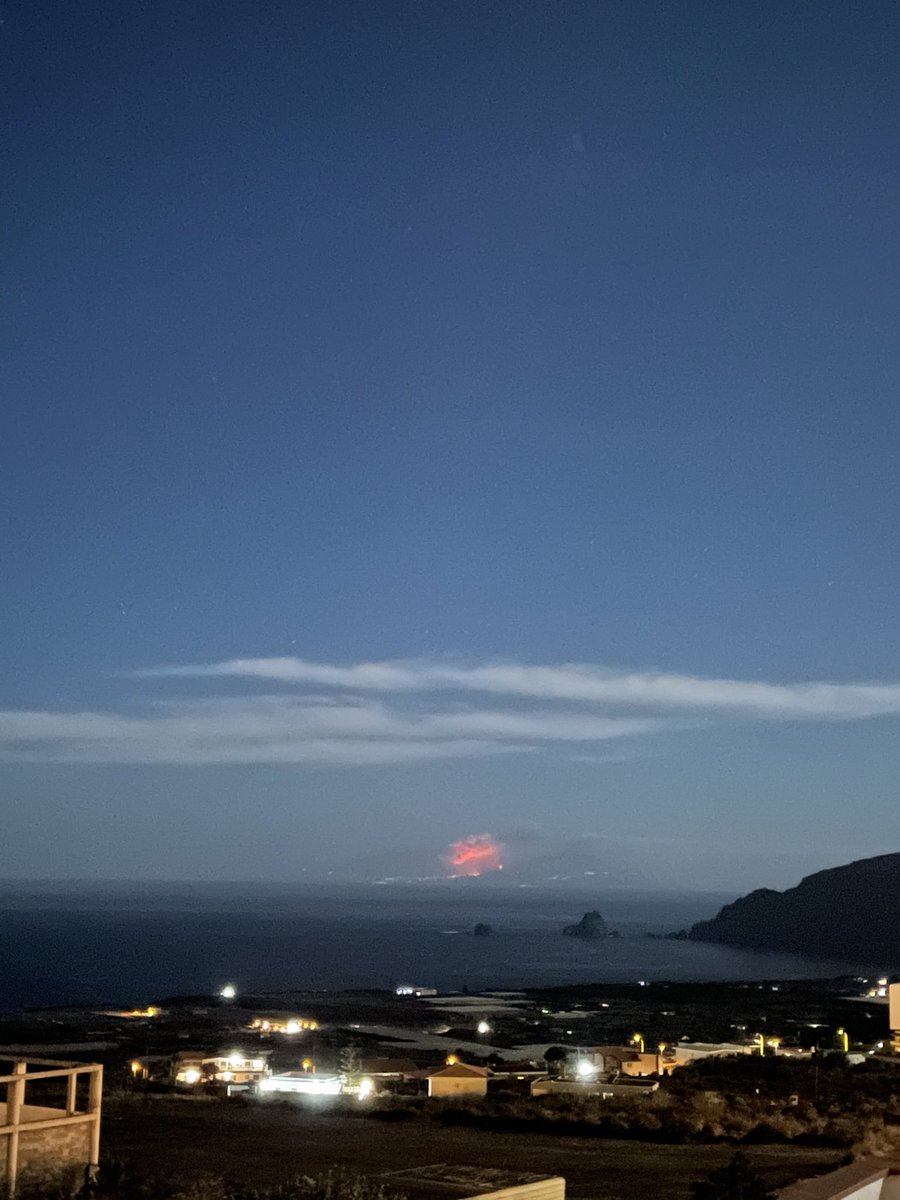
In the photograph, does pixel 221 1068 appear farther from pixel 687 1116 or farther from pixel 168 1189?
pixel 168 1189

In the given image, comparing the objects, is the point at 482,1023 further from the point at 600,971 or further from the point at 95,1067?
the point at 600,971

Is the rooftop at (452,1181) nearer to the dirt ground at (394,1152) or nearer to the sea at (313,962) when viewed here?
the dirt ground at (394,1152)

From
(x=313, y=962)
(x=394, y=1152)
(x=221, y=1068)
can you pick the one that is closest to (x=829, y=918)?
(x=313, y=962)

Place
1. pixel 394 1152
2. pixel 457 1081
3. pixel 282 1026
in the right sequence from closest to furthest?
pixel 394 1152
pixel 457 1081
pixel 282 1026

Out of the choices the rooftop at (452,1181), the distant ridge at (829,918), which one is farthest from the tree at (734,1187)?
the distant ridge at (829,918)

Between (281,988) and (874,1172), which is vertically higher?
(874,1172)

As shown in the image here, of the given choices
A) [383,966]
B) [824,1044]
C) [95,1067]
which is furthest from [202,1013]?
[383,966]

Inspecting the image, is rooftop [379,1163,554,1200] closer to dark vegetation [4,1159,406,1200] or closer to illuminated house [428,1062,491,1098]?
dark vegetation [4,1159,406,1200]
